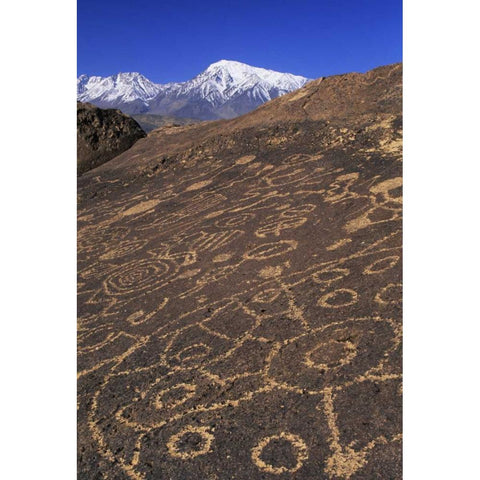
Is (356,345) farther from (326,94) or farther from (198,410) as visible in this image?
(326,94)

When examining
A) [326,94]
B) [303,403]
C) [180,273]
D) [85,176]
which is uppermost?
[326,94]

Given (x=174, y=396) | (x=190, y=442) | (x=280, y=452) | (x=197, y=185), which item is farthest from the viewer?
(x=197, y=185)

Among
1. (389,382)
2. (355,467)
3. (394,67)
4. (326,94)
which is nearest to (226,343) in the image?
(389,382)

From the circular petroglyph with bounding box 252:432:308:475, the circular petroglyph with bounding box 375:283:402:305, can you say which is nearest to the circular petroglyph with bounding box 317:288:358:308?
the circular petroglyph with bounding box 375:283:402:305

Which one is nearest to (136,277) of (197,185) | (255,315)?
(255,315)

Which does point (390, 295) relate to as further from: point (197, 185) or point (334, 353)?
point (197, 185)

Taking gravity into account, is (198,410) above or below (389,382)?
below

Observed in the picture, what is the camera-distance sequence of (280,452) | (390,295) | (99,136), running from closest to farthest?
(280,452) < (390,295) < (99,136)

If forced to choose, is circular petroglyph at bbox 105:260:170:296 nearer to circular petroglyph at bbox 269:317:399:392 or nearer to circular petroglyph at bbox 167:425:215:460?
circular petroglyph at bbox 269:317:399:392
